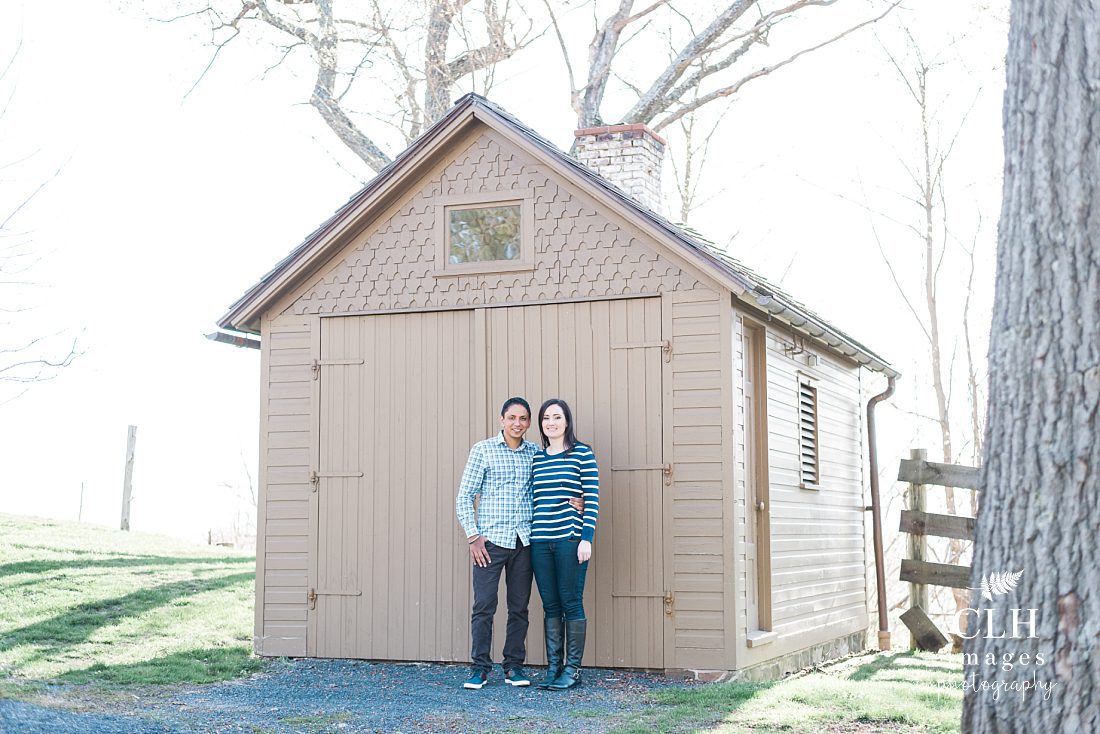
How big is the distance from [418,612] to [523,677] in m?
1.33

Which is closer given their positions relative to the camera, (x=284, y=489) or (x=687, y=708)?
(x=687, y=708)

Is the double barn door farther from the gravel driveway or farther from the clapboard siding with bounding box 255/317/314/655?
the gravel driveway

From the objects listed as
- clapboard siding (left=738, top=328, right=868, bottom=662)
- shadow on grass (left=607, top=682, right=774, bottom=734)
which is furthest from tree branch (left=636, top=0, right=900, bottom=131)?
shadow on grass (left=607, top=682, right=774, bottom=734)

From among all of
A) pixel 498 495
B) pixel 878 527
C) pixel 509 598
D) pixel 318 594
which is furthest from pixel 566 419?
pixel 878 527

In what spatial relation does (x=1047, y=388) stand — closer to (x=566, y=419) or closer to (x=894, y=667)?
(x=566, y=419)

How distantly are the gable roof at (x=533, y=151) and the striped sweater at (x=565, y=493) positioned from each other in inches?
65.8

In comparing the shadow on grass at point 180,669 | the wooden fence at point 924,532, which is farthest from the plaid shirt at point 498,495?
the wooden fence at point 924,532

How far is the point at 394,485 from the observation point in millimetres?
9922

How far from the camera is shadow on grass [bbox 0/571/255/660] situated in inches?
405

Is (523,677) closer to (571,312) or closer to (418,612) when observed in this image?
(418,612)

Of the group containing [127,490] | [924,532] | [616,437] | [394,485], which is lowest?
[924,532]

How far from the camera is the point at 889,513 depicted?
78.0 ft

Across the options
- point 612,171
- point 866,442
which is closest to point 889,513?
point 866,442

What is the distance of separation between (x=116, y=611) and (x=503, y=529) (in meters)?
5.03
